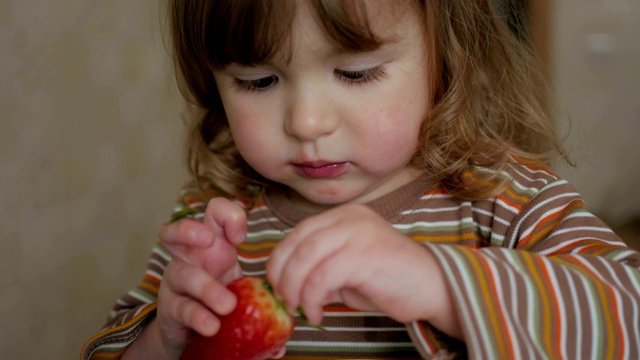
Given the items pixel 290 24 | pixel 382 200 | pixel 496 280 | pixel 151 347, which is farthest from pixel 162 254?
pixel 496 280

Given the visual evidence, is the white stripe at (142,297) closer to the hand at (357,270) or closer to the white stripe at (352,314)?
the white stripe at (352,314)

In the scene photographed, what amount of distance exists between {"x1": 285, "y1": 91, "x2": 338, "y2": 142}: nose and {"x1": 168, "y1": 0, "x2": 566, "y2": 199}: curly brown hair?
54mm

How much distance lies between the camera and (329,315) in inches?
34.2

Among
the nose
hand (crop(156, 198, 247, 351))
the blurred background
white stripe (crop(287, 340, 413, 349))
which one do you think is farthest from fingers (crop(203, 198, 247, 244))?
the blurred background

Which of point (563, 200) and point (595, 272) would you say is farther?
point (563, 200)

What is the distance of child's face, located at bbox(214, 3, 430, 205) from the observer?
746 mm

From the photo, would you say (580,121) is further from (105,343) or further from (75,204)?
(105,343)

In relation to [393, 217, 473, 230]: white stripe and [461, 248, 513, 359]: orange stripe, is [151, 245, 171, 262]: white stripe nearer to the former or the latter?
[393, 217, 473, 230]: white stripe

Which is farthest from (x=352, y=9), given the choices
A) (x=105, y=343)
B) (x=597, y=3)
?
(x=597, y=3)

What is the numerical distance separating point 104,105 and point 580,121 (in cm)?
109

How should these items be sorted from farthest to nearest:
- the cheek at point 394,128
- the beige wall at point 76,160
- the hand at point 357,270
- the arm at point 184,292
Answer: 1. the beige wall at point 76,160
2. the cheek at point 394,128
3. the arm at point 184,292
4. the hand at point 357,270

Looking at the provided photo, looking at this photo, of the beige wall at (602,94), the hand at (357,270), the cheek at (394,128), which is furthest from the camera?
the beige wall at (602,94)

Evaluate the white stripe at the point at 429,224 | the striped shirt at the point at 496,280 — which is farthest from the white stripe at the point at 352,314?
the white stripe at the point at 429,224

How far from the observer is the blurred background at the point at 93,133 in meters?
1.34
